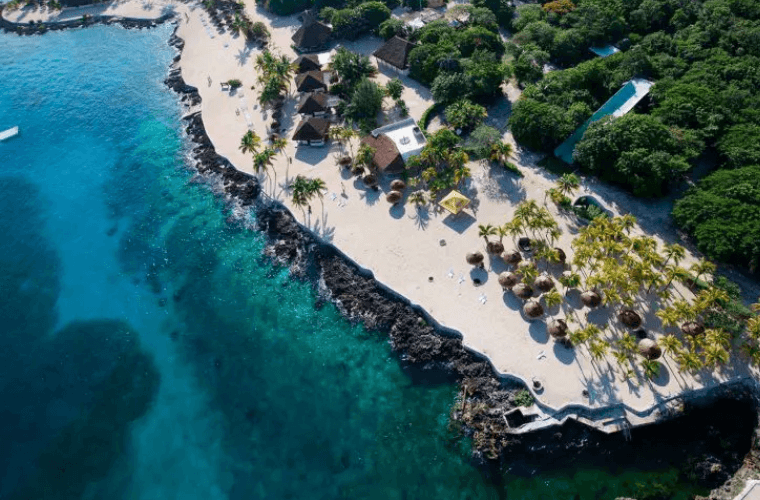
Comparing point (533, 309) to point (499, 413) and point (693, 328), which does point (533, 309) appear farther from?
point (693, 328)

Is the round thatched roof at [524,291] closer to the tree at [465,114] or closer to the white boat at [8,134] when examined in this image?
the tree at [465,114]

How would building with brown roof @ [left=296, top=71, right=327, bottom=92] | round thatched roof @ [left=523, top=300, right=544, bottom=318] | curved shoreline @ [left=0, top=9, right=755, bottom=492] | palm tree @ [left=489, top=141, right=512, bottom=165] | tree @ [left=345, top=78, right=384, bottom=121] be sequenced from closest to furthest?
curved shoreline @ [left=0, top=9, right=755, bottom=492] < round thatched roof @ [left=523, top=300, right=544, bottom=318] < palm tree @ [left=489, top=141, right=512, bottom=165] < tree @ [left=345, top=78, right=384, bottom=121] < building with brown roof @ [left=296, top=71, right=327, bottom=92]

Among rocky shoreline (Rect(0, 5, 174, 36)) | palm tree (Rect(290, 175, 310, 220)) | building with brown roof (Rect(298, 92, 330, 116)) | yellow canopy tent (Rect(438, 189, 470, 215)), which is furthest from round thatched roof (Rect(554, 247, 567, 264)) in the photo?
rocky shoreline (Rect(0, 5, 174, 36))

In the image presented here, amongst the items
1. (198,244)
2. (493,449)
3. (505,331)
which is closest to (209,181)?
(198,244)

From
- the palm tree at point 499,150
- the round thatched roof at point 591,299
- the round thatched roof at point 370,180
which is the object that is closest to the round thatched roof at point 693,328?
the round thatched roof at point 591,299

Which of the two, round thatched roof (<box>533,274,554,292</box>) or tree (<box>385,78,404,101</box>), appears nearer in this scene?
round thatched roof (<box>533,274,554,292</box>)

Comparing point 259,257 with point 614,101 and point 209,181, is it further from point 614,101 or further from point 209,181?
point 614,101

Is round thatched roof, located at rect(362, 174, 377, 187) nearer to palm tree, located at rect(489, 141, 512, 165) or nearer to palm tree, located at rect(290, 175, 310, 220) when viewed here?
palm tree, located at rect(290, 175, 310, 220)
